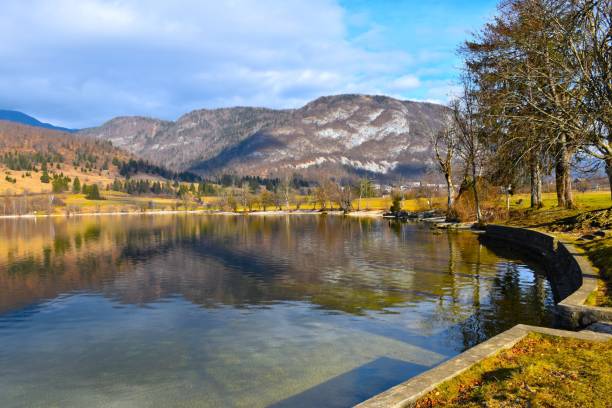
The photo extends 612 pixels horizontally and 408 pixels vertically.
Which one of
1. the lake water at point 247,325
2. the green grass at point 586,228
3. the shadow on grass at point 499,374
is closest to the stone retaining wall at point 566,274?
the green grass at point 586,228

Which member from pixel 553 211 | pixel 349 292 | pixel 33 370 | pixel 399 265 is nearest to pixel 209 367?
pixel 33 370

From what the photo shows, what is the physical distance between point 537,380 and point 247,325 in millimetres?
11743

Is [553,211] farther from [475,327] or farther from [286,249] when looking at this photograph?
[475,327]

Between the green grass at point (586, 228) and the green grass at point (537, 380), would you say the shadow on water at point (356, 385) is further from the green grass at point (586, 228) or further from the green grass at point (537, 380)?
the green grass at point (586, 228)

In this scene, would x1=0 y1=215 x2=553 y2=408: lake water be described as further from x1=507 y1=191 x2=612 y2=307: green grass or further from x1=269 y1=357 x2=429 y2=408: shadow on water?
x1=507 y1=191 x2=612 y2=307: green grass

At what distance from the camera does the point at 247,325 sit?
1802 centimetres

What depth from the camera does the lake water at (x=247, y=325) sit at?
12039 millimetres

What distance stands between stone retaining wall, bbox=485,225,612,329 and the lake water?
3.43 ft

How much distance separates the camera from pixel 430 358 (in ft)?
44.2

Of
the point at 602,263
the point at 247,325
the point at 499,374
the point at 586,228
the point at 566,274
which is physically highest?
the point at 586,228

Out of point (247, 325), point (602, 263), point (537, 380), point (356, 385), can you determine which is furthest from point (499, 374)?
point (602, 263)

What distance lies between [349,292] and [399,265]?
32.9 ft

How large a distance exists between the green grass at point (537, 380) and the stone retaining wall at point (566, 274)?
3.19 meters

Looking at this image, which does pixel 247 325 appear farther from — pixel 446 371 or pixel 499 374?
pixel 499 374
